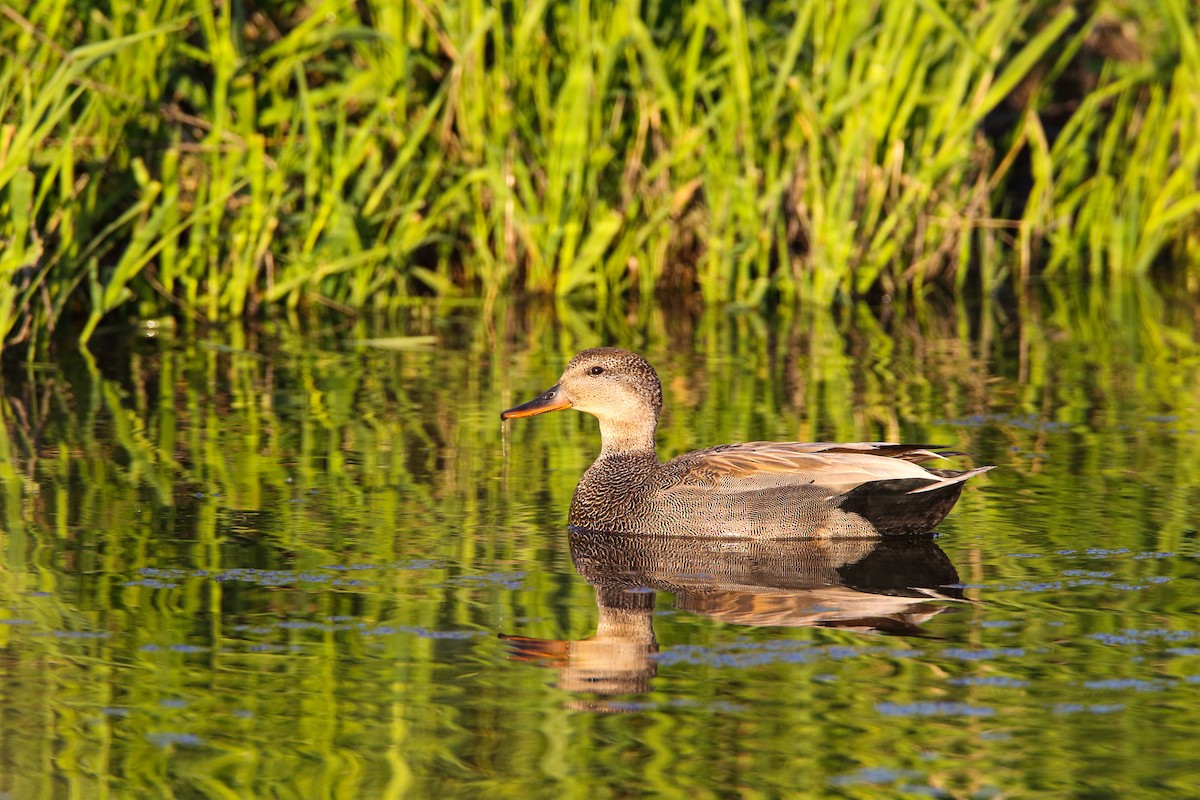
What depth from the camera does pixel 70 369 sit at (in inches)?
371

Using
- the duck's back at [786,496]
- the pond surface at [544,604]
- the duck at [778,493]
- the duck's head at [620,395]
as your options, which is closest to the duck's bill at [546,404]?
the duck's head at [620,395]

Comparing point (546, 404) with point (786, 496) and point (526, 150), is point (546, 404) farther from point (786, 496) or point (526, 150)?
point (526, 150)

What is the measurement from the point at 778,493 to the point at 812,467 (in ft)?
0.46

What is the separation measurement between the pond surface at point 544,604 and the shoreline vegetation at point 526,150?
1.27m

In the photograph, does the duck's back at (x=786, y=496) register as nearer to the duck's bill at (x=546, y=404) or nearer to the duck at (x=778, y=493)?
the duck at (x=778, y=493)

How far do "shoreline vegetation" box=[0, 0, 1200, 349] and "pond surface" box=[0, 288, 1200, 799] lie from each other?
1268 mm

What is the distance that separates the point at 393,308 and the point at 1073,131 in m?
4.53

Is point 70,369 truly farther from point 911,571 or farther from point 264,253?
point 911,571

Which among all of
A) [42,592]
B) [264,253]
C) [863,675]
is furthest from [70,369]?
[863,675]

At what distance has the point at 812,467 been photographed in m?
6.23

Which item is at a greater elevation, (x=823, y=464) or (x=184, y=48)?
(x=184, y=48)

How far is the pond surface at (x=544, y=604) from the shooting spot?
162 inches

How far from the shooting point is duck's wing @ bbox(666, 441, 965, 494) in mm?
6086

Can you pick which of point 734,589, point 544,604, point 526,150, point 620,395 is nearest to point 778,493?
point 734,589
